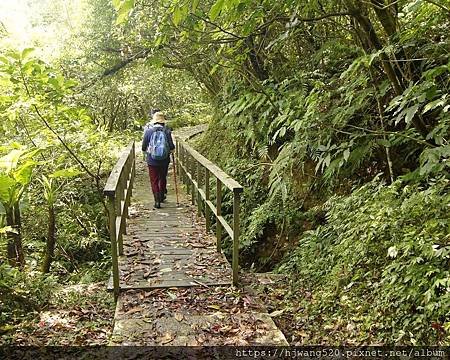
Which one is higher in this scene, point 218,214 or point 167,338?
point 218,214

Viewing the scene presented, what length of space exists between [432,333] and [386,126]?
2.70 metres

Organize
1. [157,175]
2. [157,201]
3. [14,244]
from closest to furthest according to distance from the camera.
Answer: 1. [14,244]
2. [157,175]
3. [157,201]

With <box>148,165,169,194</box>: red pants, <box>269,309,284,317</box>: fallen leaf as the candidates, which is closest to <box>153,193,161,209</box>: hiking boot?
<box>148,165,169,194</box>: red pants

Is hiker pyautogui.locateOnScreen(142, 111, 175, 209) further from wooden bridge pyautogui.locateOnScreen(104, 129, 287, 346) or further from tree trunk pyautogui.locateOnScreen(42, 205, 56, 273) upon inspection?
tree trunk pyautogui.locateOnScreen(42, 205, 56, 273)

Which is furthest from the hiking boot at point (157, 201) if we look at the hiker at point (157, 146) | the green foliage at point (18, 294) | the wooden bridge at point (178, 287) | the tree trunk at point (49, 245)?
the green foliage at point (18, 294)

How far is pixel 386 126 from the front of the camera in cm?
510

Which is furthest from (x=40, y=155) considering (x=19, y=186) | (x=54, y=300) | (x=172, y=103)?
(x=172, y=103)

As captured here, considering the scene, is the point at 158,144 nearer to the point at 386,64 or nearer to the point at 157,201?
the point at 157,201

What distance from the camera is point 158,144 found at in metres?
7.86

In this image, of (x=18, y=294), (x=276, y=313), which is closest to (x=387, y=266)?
(x=276, y=313)

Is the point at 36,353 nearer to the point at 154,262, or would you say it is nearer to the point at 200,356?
the point at 200,356

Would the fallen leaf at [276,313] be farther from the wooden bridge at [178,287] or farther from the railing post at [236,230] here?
the railing post at [236,230]

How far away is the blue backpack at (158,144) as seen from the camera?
25.7ft

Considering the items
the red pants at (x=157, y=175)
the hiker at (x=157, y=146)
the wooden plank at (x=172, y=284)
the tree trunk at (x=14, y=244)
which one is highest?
the hiker at (x=157, y=146)
